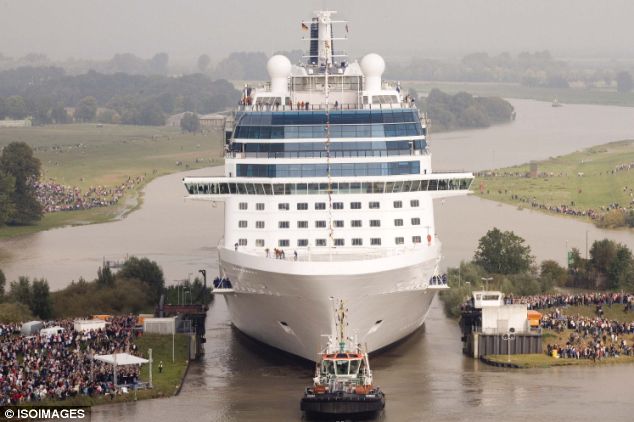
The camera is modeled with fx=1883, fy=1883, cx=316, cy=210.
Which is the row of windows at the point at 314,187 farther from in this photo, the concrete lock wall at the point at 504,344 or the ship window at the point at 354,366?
the ship window at the point at 354,366

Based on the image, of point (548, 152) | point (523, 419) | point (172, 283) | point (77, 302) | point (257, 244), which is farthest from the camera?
point (548, 152)

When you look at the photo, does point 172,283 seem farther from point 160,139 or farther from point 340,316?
point 160,139

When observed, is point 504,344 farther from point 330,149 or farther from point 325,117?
point 325,117

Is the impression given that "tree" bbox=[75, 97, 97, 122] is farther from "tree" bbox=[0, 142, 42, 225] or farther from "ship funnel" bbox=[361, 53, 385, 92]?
"ship funnel" bbox=[361, 53, 385, 92]

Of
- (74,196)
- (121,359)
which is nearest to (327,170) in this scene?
(121,359)

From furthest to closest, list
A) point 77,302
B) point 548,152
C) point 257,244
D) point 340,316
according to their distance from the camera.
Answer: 1. point 548,152
2. point 77,302
3. point 257,244
4. point 340,316

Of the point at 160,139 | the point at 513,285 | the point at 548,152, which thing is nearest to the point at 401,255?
the point at 513,285
